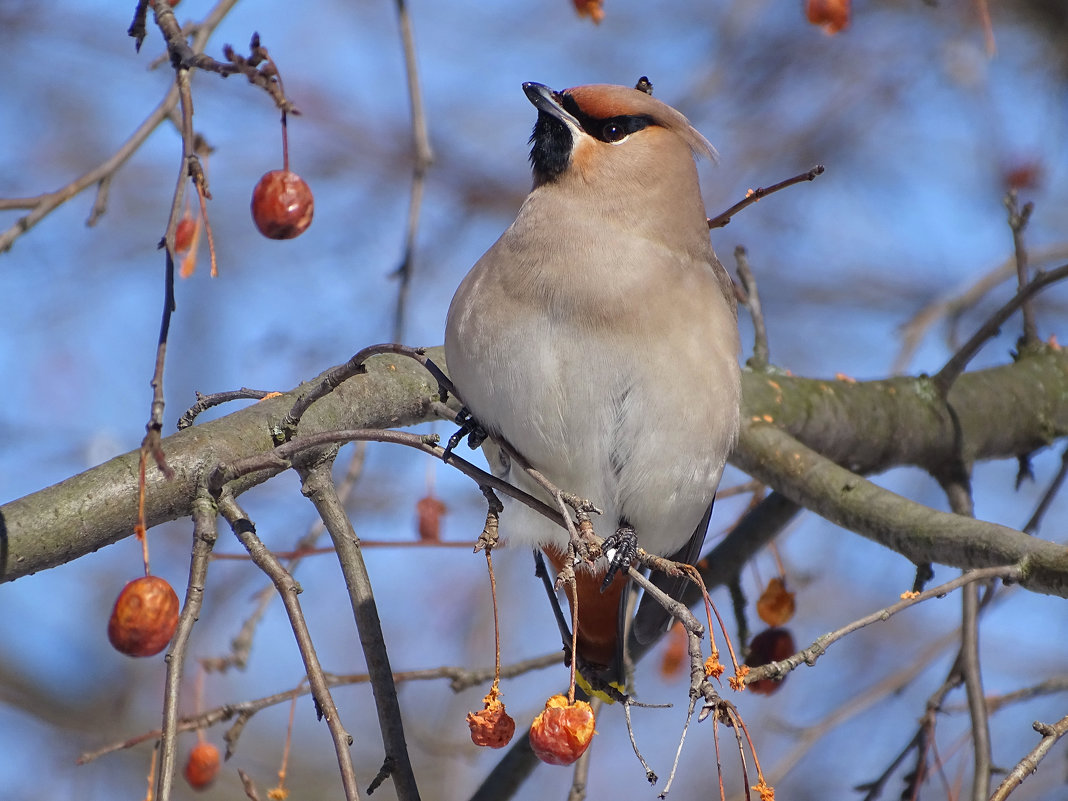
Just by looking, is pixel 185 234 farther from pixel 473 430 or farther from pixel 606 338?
pixel 606 338

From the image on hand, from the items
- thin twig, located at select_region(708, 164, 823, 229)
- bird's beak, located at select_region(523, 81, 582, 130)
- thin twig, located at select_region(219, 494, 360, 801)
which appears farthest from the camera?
bird's beak, located at select_region(523, 81, 582, 130)

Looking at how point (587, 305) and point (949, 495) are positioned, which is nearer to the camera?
point (587, 305)

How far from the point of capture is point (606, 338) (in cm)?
279

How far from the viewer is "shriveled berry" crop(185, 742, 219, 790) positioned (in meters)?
3.05

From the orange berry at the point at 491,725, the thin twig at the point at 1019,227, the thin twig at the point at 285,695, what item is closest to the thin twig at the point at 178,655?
the thin twig at the point at 285,695

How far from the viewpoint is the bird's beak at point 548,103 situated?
10.4 ft

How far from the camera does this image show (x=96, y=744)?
5957 mm

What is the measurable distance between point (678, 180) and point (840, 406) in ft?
3.28

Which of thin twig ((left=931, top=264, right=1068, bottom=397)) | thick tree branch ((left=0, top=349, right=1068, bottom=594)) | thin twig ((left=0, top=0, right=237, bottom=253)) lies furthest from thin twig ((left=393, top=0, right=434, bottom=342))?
thin twig ((left=931, top=264, right=1068, bottom=397))

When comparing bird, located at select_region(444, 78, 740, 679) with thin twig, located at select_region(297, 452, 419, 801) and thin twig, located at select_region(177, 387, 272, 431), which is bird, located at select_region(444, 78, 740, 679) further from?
thin twig, located at select_region(177, 387, 272, 431)

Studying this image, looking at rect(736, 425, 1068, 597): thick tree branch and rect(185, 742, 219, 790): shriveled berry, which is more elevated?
rect(736, 425, 1068, 597): thick tree branch

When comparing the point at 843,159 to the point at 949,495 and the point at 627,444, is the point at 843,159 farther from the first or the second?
the point at 627,444

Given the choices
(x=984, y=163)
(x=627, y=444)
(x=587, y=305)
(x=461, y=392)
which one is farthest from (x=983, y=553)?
(x=984, y=163)

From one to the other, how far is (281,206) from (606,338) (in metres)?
0.79
